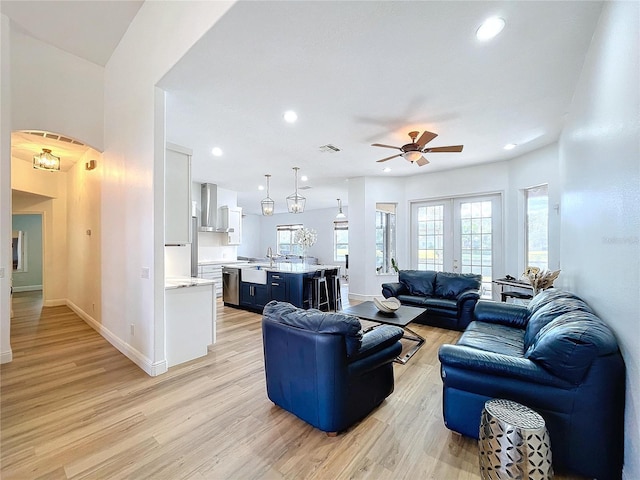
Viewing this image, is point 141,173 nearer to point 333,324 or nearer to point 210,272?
point 333,324

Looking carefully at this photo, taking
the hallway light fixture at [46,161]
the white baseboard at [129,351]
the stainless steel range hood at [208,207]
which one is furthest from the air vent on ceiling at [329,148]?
the hallway light fixture at [46,161]

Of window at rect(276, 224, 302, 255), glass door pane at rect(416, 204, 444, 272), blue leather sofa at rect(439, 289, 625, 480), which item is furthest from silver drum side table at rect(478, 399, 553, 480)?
window at rect(276, 224, 302, 255)

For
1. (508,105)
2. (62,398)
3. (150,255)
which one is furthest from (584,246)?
(62,398)

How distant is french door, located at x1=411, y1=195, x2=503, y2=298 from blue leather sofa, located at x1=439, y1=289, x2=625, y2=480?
13.5ft

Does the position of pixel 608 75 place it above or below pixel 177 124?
below

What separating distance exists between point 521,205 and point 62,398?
7.03 metres

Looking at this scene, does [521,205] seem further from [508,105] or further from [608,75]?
[608,75]

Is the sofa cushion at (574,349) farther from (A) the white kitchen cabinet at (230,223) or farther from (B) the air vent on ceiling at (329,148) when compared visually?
(A) the white kitchen cabinet at (230,223)

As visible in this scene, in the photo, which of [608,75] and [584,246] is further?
[584,246]

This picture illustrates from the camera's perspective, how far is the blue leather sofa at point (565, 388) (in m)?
1.54

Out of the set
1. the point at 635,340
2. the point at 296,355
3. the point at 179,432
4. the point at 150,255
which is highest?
the point at 150,255

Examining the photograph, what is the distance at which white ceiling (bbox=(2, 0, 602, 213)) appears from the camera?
201cm

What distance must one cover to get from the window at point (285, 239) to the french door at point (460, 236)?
21.5 ft

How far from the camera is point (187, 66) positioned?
2566 millimetres
